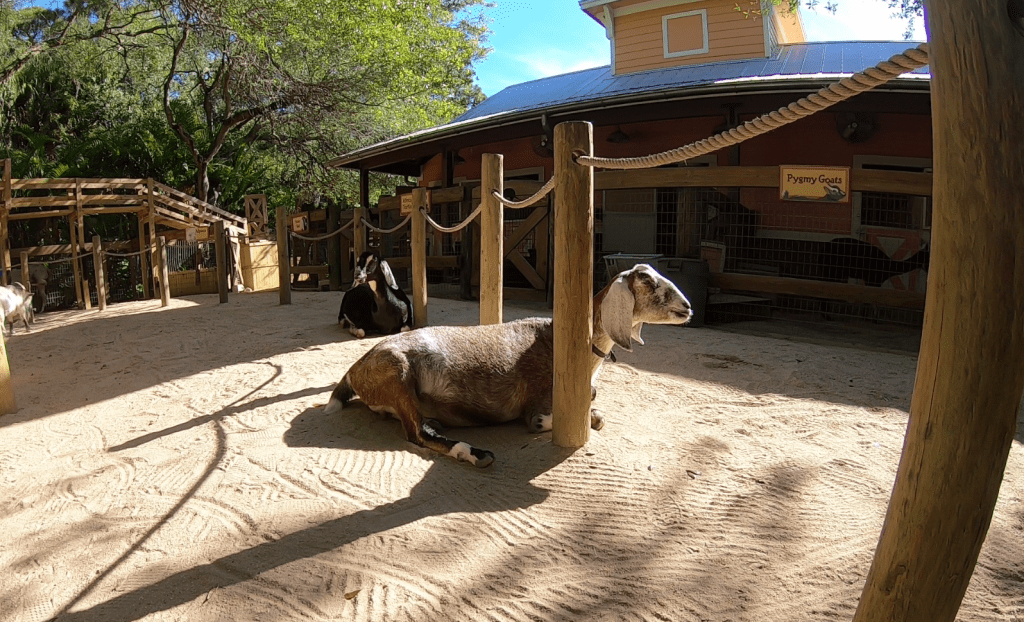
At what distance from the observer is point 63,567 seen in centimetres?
250

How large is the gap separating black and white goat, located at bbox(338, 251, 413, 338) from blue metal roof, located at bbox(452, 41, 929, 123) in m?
4.03

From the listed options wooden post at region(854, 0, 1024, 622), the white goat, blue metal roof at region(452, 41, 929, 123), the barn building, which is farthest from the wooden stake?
wooden post at region(854, 0, 1024, 622)

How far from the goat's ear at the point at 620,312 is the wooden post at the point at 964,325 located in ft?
7.33

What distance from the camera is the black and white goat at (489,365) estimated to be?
3.80 metres

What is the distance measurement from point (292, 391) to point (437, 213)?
7848 mm

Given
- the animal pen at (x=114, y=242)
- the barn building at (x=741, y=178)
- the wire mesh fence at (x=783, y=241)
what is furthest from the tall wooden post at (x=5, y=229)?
the wire mesh fence at (x=783, y=241)

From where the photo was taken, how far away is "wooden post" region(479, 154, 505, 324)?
5262mm

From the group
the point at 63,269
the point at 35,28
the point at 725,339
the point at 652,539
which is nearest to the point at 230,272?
the point at 63,269

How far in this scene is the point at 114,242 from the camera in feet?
55.8

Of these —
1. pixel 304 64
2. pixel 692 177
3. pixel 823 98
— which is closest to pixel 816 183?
pixel 692 177

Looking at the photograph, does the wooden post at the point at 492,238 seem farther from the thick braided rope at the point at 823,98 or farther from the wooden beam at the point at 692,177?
the wooden beam at the point at 692,177

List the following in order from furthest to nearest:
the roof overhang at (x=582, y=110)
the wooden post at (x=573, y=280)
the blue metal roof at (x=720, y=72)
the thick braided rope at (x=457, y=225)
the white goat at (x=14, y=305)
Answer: the blue metal roof at (x=720, y=72) → the white goat at (x=14, y=305) → the roof overhang at (x=582, y=110) → the thick braided rope at (x=457, y=225) → the wooden post at (x=573, y=280)

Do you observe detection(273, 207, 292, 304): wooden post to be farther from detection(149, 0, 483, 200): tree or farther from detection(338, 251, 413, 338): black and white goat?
detection(149, 0, 483, 200): tree

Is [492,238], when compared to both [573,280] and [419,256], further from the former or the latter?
[419,256]
